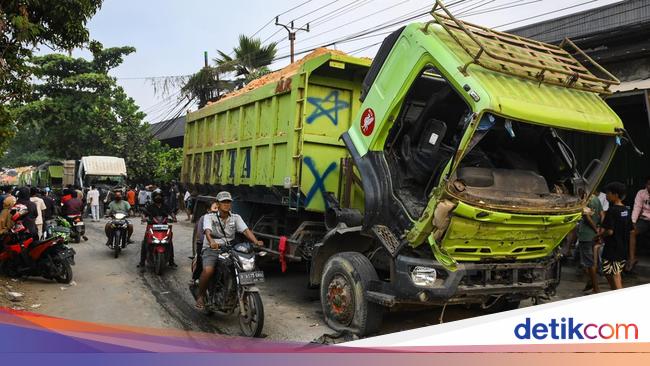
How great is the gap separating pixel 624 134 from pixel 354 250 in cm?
300

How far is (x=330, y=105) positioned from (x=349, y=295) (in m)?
2.97

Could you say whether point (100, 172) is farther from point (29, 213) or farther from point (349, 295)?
point (349, 295)

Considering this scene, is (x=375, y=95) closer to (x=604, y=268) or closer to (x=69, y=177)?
(x=604, y=268)

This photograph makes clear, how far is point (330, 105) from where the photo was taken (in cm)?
709

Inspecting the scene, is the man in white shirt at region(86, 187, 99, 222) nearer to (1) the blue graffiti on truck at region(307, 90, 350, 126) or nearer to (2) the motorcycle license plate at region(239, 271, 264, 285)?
(1) the blue graffiti on truck at region(307, 90, 350, 126)

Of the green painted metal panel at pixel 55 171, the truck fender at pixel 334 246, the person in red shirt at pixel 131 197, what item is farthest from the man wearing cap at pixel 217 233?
the green painted metal panel at pixel 55 171

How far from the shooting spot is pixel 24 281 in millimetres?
7781

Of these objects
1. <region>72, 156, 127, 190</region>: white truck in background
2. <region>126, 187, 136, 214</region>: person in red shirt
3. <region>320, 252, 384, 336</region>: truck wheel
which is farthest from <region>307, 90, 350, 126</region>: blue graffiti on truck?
<region>72, 156, 127, 190</region>: white truck in background

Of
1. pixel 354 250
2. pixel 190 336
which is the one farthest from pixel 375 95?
pixel 190 336

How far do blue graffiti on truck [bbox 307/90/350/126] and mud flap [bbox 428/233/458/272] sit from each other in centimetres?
301

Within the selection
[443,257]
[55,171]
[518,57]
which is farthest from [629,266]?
[55,171]

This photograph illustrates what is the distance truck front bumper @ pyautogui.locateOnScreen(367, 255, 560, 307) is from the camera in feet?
14.8

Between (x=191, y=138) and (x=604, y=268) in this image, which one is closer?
(x=604, y=268)

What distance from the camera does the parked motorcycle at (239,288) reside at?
5023 mm
